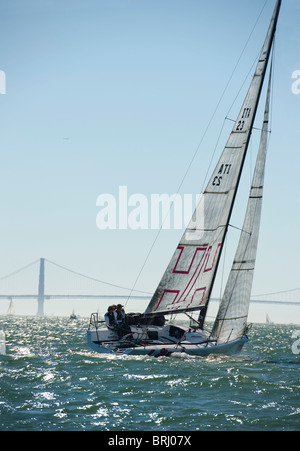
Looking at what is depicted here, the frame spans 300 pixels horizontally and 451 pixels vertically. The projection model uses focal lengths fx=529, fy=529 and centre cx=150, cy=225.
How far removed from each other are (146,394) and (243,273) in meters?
7.77

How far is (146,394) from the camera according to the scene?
9.98 meters

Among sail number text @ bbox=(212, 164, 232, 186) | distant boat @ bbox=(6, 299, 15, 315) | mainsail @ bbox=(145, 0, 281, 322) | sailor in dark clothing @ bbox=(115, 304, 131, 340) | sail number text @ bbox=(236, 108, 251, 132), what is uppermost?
sail number text @ bbox=(236, 108, 251, 132)

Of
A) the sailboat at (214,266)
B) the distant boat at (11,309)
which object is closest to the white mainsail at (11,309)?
the distant boat at (11,309)

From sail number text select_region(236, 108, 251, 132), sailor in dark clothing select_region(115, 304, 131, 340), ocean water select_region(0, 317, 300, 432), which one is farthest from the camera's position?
sail number text select_region(236, 108, 251, 132)

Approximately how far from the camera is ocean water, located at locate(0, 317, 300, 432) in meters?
7.89

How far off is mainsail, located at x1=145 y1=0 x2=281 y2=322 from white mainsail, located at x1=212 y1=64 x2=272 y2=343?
2.11 ft

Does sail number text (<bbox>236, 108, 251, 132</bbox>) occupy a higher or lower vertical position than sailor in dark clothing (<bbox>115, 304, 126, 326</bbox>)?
higher

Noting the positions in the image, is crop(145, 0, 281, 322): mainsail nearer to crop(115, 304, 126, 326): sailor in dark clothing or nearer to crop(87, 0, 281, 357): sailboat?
crop(87, 0, 281, 357): sailboat

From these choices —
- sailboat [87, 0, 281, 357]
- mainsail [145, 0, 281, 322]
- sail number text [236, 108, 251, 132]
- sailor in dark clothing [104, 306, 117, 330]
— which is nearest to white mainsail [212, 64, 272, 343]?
sailboat [87, 0, 281, 357]

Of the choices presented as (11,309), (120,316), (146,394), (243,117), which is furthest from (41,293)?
(146,394)

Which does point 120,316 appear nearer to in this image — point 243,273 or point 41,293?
point 243,273

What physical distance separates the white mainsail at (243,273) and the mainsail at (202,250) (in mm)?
642

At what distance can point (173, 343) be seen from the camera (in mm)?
15594
